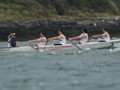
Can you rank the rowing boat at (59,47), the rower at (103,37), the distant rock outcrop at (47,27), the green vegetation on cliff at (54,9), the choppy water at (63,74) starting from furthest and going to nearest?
the green vegetation on cliff at (54,9) → the distant rock outcrop at (47,27) → the rower at (103,37) → the rowing boat at (59,47) → the choppy water at (63,74)

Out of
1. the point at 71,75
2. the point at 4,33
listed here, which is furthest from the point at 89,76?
the point at 4,33

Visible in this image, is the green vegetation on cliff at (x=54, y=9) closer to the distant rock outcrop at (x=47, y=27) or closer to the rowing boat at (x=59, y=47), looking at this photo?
the distant rock outcrop at (x=47, y=27)

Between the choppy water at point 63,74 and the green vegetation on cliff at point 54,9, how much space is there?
50.5m

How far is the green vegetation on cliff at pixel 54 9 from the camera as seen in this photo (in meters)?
86.4

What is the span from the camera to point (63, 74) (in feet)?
82.7

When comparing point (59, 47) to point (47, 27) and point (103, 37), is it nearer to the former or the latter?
point (103, 37)

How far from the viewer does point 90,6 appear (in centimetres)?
10025

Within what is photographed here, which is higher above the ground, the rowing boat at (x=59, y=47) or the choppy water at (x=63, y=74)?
the rowing boat at (x=59, y=47)

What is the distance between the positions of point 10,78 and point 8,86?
2.53 m

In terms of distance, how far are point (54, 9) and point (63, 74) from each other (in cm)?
6815

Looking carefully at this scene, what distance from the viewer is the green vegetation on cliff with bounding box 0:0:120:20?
8644cm

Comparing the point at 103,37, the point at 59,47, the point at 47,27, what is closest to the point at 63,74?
the point at 59,47

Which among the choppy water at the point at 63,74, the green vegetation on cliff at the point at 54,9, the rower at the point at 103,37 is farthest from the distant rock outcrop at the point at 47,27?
the choppy water at the point at 63,74

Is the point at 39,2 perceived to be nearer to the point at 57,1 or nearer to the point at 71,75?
the point at 57,1
